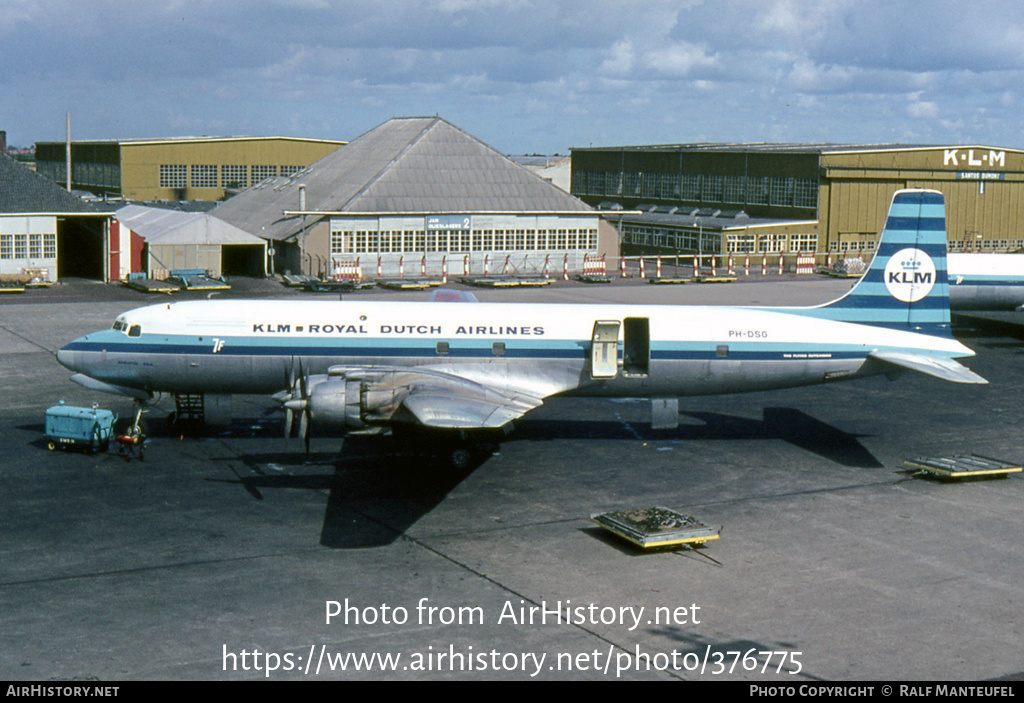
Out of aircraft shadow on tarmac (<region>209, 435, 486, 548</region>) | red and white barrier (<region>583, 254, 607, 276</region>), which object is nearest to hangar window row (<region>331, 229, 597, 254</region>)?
red and white barrier (<region>583, 254, 607, 276</region>)

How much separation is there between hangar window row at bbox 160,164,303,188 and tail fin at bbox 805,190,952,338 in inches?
3817

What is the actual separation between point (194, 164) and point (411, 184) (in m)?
51.1

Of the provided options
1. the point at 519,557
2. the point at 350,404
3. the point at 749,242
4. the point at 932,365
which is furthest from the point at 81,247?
the point at 932,365

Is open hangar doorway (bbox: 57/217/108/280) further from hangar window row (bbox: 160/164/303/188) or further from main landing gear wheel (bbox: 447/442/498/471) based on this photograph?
main landing gear wheel (bbox: 447/442/498/471)

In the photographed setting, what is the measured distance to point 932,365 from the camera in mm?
30312

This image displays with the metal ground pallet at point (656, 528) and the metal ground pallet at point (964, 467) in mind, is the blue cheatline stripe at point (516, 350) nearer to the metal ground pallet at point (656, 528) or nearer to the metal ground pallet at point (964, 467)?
the metal ground pallet at point (964, 467)

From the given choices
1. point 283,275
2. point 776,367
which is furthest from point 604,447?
point 283,275

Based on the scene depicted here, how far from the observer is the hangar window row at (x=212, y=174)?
121625 mm

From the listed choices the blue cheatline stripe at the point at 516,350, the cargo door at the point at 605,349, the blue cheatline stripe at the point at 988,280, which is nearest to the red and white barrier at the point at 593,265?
the blue cheatline stripe at the point at 988,280

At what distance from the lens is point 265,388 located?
103 feet

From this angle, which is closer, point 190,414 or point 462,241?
point 190,414

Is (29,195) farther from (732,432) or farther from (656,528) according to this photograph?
(656,528)

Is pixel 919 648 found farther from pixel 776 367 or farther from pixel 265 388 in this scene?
pixel 265 388
